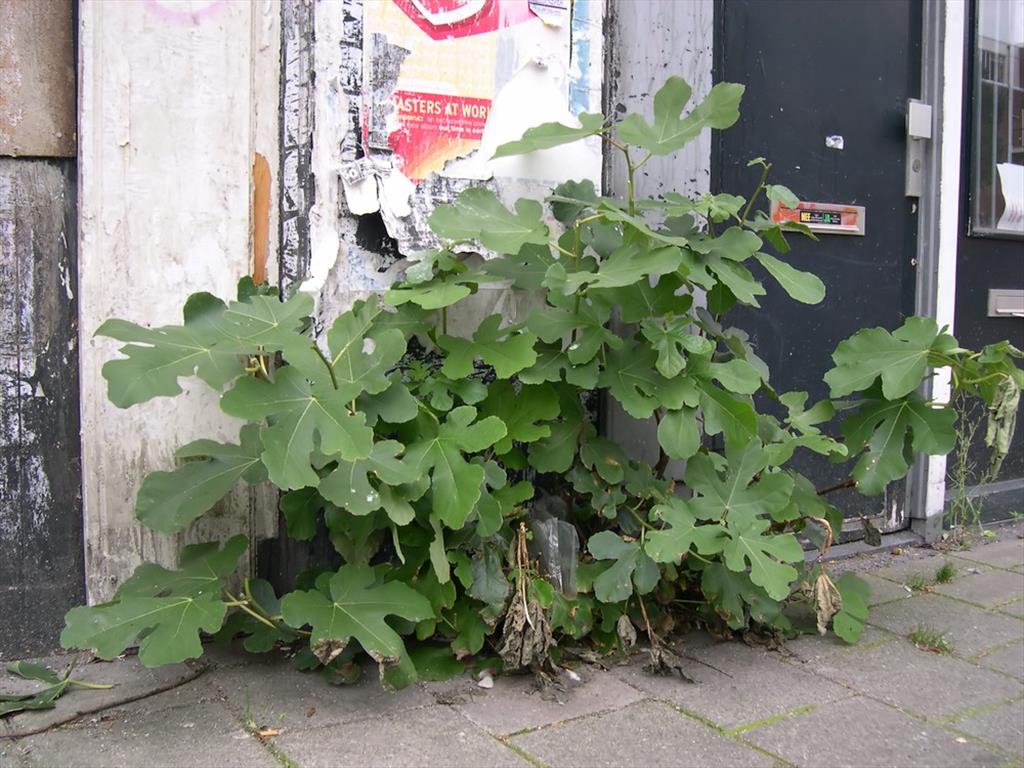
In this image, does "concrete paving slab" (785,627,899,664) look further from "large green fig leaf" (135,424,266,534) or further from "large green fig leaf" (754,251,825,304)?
"large green fig leaf" (135,424,266,534)

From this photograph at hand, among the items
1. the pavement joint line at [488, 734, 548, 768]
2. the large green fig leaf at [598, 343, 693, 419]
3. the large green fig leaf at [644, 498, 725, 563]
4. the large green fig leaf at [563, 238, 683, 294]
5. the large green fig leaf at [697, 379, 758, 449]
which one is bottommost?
the pavement joint line at [488, 734, 548, 768]

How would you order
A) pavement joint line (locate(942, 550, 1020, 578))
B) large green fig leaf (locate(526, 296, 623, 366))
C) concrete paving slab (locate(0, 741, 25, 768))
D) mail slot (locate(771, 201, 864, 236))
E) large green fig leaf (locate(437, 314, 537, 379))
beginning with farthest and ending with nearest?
1. pavement joint line (locate(942, 550, 1020, 578))
2. mail slot (locate(771, 201, 864, 236))
3. large green fig leaf (locate(526, 296, 623, 366))
4. large green fig leaf (locate(437, 314, 537, 379))
5. concrete paving slab (locate(0, 741, 25, 768))

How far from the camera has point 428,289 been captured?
9.22 feet

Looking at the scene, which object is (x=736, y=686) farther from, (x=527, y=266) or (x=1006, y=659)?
(x=527, y=266)

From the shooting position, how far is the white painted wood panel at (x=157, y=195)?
2795 mm

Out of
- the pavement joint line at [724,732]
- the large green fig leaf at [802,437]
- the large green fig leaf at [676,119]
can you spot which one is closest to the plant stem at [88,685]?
the pavement joint line at [724,732]

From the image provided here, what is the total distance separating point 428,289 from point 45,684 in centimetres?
147

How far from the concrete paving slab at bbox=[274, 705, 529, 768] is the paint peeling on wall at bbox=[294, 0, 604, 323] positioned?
46.2 inches

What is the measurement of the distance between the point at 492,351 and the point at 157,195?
41.1 inches

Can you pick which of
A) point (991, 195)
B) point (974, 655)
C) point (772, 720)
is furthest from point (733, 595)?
point (991, 195)

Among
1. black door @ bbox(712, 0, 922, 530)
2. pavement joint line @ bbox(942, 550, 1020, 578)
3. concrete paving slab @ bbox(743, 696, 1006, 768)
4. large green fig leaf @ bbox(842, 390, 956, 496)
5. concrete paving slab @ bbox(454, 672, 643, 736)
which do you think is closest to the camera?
concrete paving slab @ bbox(743, 696, 1006, 768)

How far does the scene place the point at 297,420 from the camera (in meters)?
2.41

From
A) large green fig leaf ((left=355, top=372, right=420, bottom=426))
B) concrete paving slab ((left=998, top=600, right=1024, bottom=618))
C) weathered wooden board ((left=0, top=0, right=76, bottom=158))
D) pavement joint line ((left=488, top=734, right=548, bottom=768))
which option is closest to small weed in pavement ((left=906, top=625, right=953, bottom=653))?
concrete paving slab ((left=998, top=600, right=1024, bottom=618))

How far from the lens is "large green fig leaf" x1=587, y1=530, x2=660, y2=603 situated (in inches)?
113
